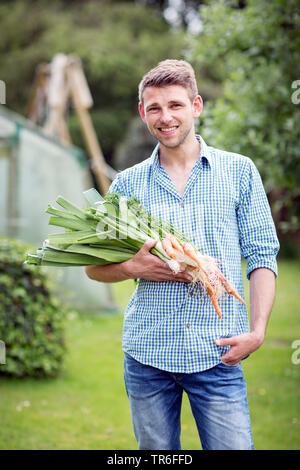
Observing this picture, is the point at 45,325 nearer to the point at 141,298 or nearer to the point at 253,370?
the point at 253,370

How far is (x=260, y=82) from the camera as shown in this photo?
17.0 feet

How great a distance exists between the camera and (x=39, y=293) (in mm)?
4969

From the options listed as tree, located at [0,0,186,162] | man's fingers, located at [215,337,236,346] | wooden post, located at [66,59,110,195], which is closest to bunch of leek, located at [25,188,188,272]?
man's fingers, located at [215,337,236,346]

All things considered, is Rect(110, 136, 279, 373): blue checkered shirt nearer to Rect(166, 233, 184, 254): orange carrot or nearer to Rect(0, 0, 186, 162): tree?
Rect(166, 233, 184, 254): orange carrot

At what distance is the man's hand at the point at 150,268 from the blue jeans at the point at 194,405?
356 mm

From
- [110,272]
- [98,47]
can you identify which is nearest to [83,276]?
[110,272]

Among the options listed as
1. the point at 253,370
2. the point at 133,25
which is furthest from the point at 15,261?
the point at 133,25

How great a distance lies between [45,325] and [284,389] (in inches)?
88.3

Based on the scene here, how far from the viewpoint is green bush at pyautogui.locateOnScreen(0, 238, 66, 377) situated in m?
4.79

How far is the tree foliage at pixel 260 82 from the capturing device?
472 centimetres

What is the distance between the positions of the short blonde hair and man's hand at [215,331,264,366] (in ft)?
3.17

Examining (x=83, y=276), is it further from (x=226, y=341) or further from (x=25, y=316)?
(x=226, y=341)

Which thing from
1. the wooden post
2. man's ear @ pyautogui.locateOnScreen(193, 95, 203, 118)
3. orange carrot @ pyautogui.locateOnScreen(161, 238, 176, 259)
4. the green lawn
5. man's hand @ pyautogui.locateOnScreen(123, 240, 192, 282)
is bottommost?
the green lawn

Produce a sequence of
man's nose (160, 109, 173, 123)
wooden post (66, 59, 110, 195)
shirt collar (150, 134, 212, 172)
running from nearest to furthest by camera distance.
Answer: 1. man's nose (160, 109, 173, 123)
2. shirt collar (150, 134, 212, 172)
3. wooden post (66, 59, 110, 195)
